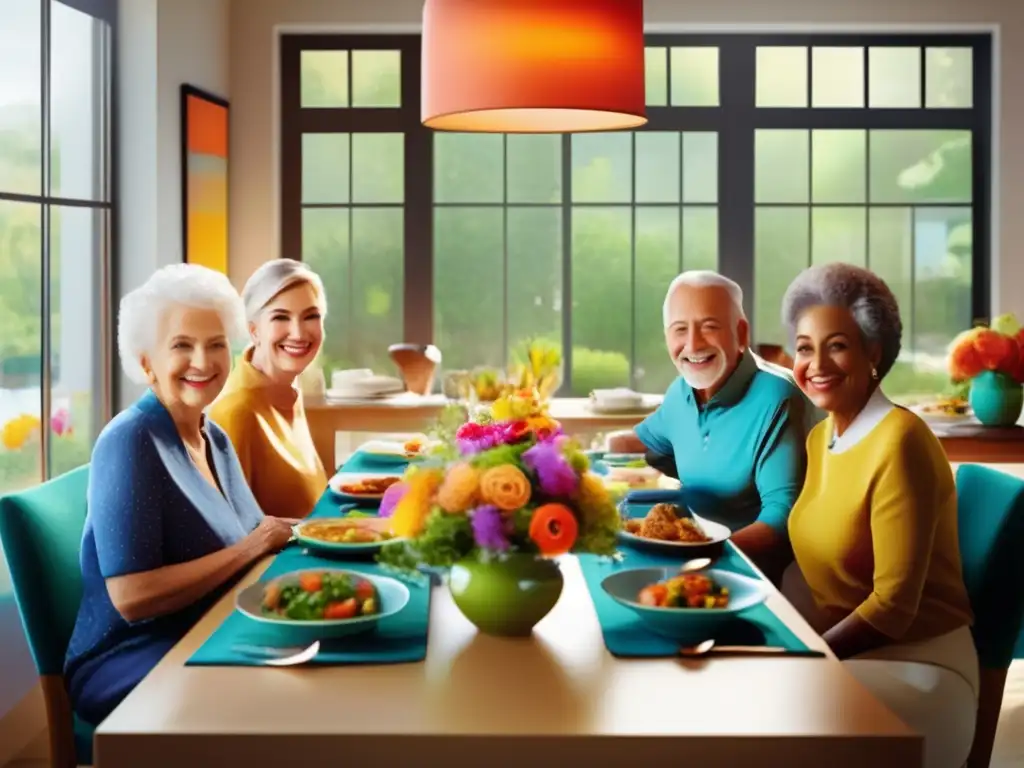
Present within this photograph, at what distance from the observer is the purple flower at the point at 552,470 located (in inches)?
71.2

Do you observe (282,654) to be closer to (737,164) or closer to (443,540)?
(443,540)

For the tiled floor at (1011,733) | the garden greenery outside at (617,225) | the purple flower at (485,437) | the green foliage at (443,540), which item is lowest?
the tiled floor at (1011,733)

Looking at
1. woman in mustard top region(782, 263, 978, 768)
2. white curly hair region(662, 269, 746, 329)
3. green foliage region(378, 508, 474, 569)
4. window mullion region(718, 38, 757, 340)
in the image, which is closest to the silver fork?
green foliage region(378, 508, 474, 569)

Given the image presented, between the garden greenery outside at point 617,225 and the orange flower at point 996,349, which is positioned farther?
the garden greenery outside at point 617,225

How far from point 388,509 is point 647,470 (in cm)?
111

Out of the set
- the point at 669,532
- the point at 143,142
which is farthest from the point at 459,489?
the point at 143,142

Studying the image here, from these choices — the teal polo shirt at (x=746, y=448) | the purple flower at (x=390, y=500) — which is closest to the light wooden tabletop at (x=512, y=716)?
the purple flower at (x=390, y=500)

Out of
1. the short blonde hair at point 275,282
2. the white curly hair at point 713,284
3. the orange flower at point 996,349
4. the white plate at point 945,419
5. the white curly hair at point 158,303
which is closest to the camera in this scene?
the white curly hair at point 158,303

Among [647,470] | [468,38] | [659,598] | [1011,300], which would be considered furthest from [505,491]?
[1011,300]

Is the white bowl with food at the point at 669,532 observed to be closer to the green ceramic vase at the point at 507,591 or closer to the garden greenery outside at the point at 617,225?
the green ceramic vase at the point at 507,591

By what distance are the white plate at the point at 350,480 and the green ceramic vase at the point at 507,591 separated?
1154mm

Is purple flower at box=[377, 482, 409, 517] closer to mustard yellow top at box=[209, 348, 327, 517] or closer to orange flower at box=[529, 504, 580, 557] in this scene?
orange flower at box=[529, 504, 580, 557]

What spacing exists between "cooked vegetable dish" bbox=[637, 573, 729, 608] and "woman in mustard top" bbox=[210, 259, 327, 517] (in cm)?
140

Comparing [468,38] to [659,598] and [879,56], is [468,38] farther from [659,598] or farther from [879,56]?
[879,56]
